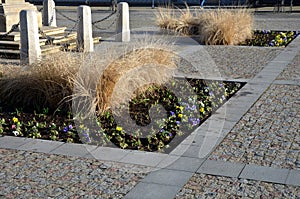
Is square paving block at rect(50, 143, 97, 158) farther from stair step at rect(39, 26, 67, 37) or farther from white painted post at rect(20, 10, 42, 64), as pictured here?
stair step at rect(39, 26, 67, 37)

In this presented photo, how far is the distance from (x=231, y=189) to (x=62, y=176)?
1.63 metres

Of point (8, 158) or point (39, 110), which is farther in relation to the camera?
point (39, 110)

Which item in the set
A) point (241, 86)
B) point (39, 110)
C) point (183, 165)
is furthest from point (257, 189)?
point (241, 86)

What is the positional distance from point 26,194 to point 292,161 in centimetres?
271

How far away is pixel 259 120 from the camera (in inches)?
276

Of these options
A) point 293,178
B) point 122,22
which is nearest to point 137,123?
point 293,178

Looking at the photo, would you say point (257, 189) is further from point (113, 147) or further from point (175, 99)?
point (175, 99)

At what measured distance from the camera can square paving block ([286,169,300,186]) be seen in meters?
4.95

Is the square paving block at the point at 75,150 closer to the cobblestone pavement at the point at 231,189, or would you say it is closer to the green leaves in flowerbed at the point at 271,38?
the cobblestone pavement at the point at 231,189

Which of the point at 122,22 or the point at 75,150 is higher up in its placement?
the point at 122,22

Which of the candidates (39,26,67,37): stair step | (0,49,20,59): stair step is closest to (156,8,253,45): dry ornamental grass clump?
(39,26,67,37): stair step

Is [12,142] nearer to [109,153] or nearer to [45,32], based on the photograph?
[109,153]

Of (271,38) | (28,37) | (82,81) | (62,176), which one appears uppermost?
(28,37)

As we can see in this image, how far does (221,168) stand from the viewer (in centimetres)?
531
